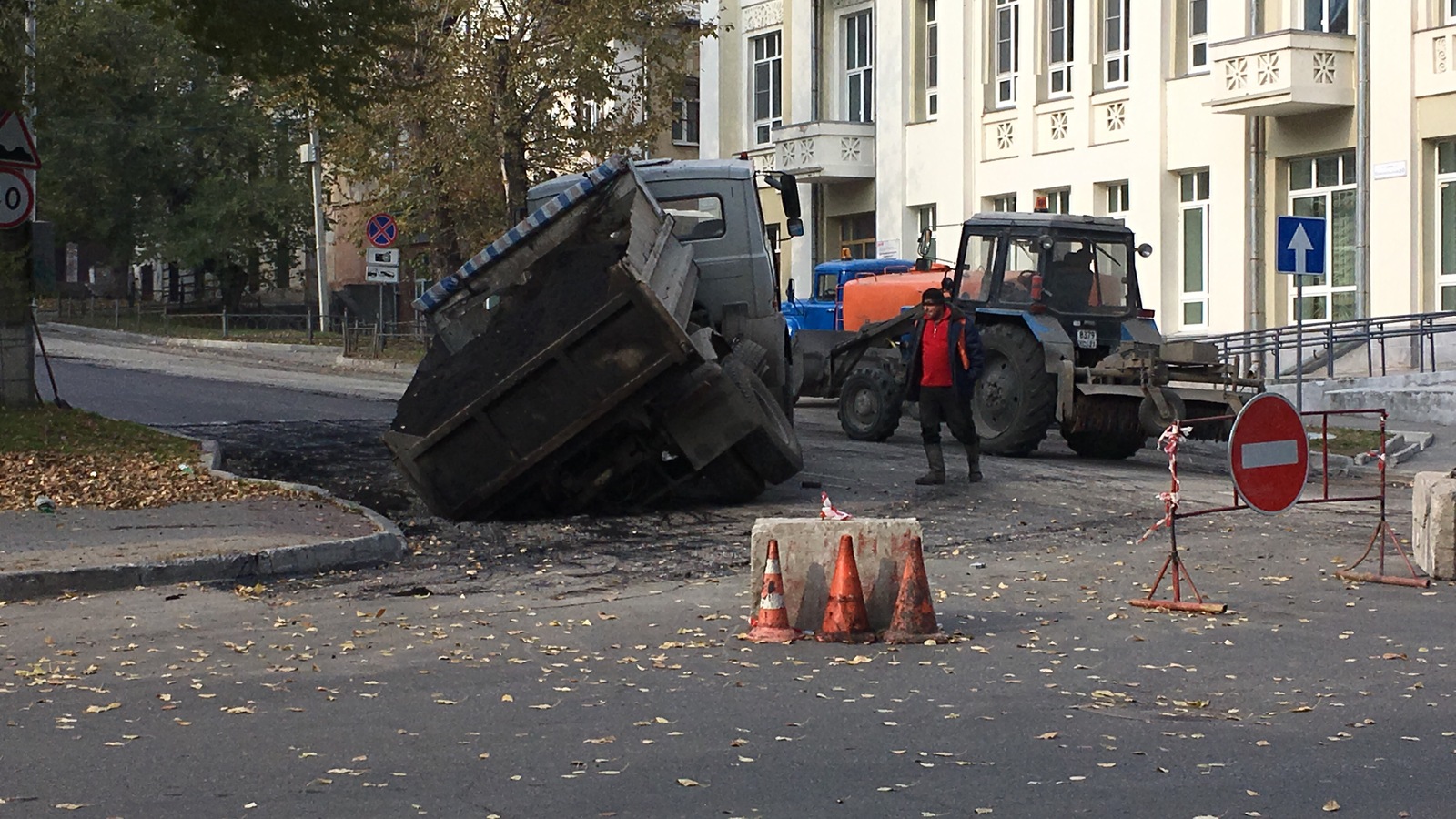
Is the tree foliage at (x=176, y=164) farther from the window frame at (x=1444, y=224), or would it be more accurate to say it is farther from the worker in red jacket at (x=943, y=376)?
the worker in red jacket at (x=943, y=376)

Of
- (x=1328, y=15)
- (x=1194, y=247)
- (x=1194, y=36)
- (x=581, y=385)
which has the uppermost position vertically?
(x=1194, y=36)

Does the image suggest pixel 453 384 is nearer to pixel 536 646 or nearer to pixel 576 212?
pixel 576 212

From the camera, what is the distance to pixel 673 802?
18.4ft

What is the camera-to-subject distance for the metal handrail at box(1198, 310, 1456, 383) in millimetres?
24781

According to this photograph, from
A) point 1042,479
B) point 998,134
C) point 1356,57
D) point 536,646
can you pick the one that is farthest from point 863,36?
point 536,646

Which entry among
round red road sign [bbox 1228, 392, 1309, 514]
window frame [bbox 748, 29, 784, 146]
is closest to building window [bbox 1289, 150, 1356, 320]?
window frame [bbox 748, 29, 784, 146]

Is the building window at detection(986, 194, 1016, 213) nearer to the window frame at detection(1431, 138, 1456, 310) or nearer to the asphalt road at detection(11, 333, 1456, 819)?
the window frame at detection(1431, 138, 1456, 310)

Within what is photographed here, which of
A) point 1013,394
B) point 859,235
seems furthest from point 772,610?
point 859,235

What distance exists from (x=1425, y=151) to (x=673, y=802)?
2385 cm

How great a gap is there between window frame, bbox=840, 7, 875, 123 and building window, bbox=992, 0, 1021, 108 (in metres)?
3.92

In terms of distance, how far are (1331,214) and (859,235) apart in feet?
43.5

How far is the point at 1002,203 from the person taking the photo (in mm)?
35562

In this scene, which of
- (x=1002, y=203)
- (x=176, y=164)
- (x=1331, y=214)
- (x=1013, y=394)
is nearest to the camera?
(x=1013, y=394)

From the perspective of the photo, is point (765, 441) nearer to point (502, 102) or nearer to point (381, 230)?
point (502, 102)
